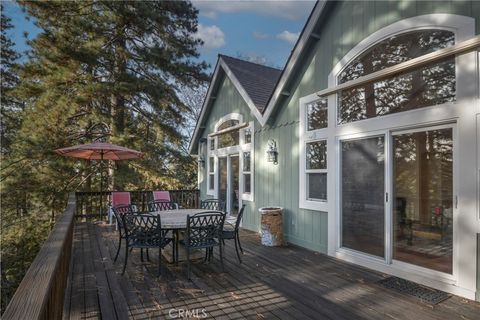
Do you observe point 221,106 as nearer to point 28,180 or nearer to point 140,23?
point 140,23

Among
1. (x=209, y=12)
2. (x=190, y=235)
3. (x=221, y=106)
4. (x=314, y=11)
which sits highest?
(x=209, y=12)

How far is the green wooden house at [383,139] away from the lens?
3.58 meters

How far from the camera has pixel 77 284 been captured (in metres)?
3.99

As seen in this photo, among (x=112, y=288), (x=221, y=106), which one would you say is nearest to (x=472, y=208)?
(x=112, y=288)

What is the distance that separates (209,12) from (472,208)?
11781 millimetres

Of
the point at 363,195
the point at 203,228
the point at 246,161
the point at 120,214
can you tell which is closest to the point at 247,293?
the point at 203,228

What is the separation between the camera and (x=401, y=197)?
4.26m

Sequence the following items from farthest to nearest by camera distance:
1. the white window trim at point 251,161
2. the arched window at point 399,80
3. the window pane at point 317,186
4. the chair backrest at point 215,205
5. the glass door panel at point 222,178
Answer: the glass door panel at point 222,178
the white window trim at point 251,161
the chair backrest at point 215,205
the window pane at point 317,186
the arched window at point 399,80

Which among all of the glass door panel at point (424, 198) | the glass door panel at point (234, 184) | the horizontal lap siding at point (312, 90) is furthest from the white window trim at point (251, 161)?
the glass door panel at point (424, 198)

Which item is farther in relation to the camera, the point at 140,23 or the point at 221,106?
the point at 140,23

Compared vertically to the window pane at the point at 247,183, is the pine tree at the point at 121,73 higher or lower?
higher

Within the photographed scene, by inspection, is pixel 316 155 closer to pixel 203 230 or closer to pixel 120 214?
pixel 203 230

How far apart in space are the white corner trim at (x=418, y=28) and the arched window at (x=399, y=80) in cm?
7

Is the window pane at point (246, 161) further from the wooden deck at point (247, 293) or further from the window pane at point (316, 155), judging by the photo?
the wooden deck at point (247, 293)
